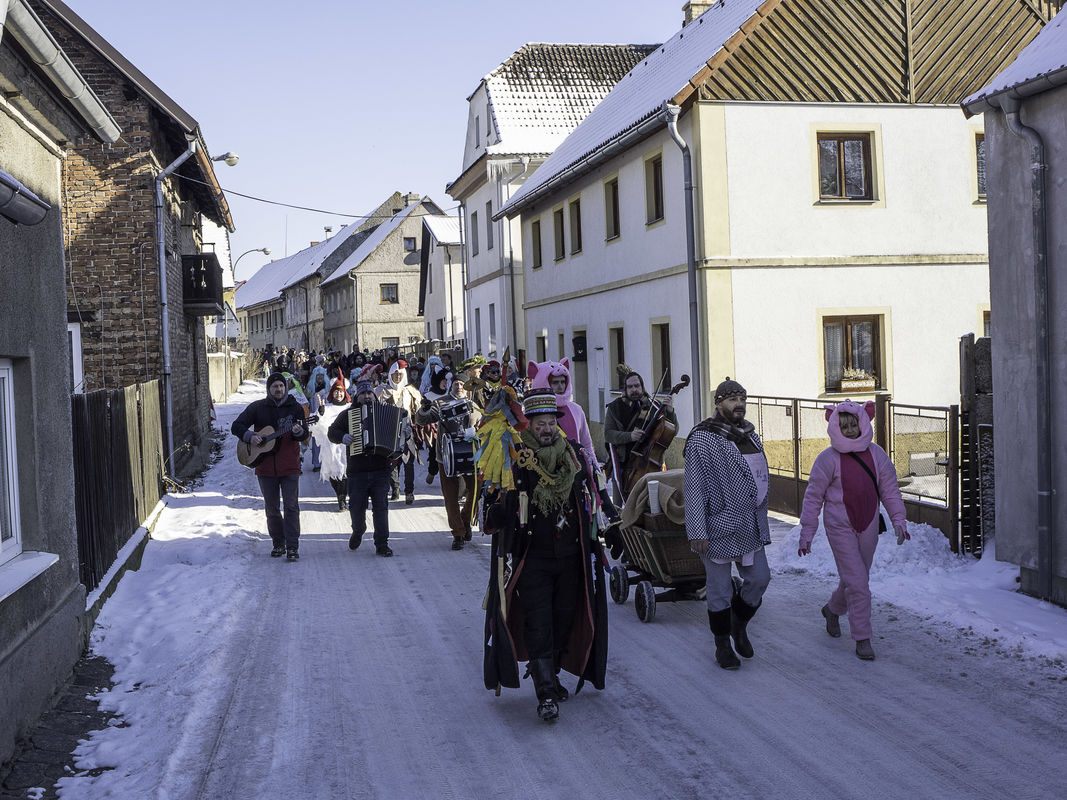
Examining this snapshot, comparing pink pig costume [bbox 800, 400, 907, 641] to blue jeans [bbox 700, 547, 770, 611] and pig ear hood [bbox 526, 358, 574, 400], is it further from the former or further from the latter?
pig ear hood [bbox 526, 358, 574, 400]

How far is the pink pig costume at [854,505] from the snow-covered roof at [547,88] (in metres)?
25.2

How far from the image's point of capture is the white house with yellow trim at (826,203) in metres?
16.9

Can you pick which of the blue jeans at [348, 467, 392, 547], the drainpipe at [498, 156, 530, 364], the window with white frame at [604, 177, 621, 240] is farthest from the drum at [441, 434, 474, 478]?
the drainpipe at [498, 156, 530, 364]

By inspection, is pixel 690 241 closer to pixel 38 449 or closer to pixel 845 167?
pixel 845 167

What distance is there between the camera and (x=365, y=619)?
28.9 feet

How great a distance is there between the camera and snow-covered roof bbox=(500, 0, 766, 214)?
59.5 feet

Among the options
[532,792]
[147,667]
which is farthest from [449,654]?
[532,792]

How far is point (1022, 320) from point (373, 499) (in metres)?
6.50

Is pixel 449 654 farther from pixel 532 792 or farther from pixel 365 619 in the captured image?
pixel 532 792

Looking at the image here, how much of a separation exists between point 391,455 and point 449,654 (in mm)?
4704

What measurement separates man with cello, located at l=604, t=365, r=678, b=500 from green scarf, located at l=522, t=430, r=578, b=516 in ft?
13.6

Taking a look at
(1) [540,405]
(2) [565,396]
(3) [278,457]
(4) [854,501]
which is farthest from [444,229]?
(1) [540,405]

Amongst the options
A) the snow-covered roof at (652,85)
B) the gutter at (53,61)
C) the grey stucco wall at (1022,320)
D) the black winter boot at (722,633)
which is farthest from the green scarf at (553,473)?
the snow-covered roof at (652,85)

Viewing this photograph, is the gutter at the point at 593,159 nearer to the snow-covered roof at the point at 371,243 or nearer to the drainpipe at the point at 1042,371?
the drainpipe at the point at 1042,371
